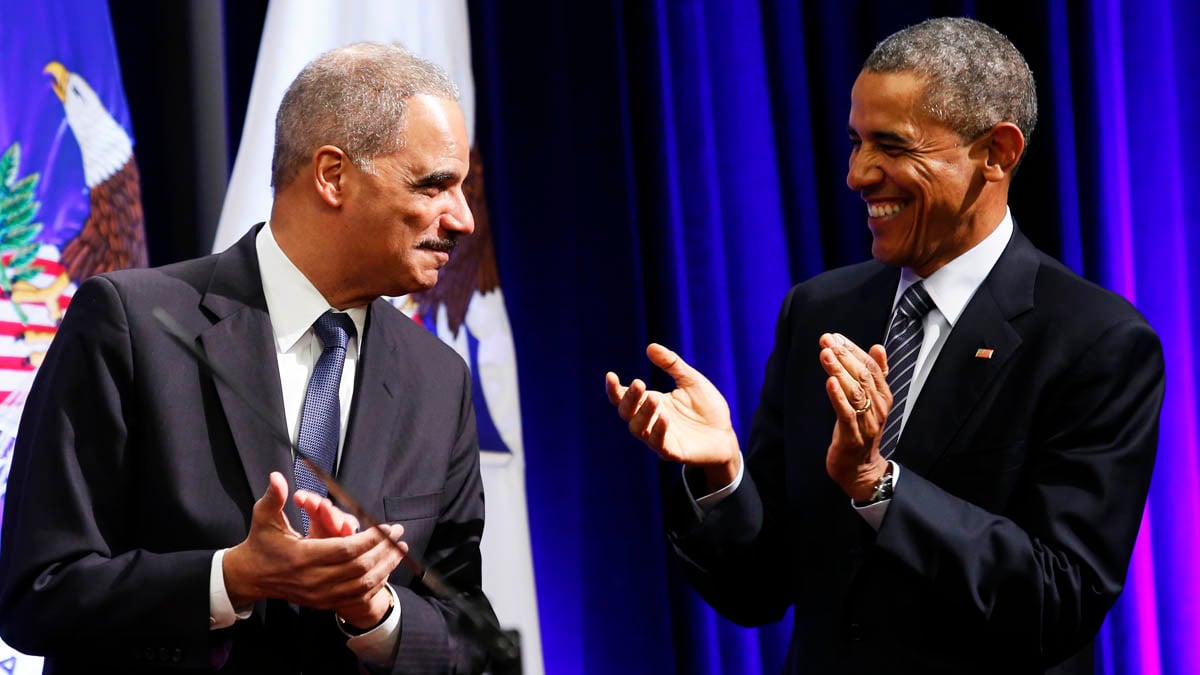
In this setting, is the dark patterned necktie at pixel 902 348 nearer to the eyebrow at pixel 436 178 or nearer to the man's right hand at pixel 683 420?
the man's right hand at pixel 683 420

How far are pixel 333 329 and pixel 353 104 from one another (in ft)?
Result: 1.06

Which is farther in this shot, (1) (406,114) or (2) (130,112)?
(2) (130,112)

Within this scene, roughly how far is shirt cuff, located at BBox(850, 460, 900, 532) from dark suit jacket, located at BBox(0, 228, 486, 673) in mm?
557

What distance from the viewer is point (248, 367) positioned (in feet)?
5.53

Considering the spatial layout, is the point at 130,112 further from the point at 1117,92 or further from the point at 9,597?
the point at 1117,92

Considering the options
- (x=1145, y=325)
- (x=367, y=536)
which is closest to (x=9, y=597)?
(x=367, y=536)

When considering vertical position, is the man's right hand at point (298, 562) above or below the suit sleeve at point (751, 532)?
above

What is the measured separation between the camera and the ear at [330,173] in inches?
71.9

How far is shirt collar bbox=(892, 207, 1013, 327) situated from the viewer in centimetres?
195

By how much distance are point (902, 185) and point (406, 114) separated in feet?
2.48

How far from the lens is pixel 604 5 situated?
3016mm

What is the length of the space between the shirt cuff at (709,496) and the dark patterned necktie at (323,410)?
538mm

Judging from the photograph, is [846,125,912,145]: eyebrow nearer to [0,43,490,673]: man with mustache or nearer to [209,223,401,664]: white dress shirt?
[0,43,490,673]: man with mustache

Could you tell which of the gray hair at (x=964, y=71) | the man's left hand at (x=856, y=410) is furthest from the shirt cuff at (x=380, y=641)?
the gray hair at (x=964, y=71)
